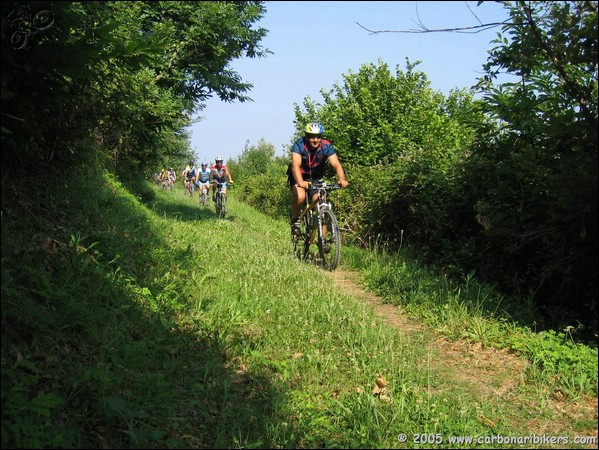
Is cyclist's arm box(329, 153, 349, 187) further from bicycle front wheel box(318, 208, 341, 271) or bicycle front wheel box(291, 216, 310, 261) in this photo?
bicycle front wheel box(291, 216, 310, 261)

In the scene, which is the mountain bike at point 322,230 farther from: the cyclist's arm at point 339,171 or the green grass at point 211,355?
the green grass at point 211,355

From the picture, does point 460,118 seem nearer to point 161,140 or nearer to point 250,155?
point 161,140

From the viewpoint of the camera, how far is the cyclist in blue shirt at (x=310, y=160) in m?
7.75

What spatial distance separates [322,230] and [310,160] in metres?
1.12

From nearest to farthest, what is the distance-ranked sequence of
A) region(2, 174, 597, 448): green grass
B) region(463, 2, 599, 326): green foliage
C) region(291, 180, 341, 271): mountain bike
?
region(2, 174, 597, 448): green grass < region(463, 2, 599, 326): green foliage < region(291, 180, 341, 271): mountain bike

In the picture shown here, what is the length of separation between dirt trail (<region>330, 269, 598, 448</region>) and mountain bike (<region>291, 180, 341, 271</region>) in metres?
2.27

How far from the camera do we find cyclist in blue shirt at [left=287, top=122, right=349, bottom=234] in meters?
7.75

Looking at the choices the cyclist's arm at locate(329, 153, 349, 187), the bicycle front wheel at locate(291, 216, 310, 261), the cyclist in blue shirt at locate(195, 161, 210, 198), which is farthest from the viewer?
the cyclist in blue shirt at locate(195, 161, 210, 198)

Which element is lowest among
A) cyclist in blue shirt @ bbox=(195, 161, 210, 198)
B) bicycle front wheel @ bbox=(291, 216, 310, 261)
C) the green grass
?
the green grass

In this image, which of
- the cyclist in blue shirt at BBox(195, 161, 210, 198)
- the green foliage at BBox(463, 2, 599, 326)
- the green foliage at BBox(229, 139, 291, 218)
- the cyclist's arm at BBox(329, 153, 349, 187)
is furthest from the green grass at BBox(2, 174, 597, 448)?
the cyclist in blue shirt at BBox(195, 161, 210, 198)

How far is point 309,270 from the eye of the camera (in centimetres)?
684

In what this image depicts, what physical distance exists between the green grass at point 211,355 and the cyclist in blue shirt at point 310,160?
240cm

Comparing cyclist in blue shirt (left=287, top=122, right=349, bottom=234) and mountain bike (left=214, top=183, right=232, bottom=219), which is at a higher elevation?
cyclist in blue shirt (left=287, top=122, right=349, bottom=234)

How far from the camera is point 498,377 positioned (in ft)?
12.9
